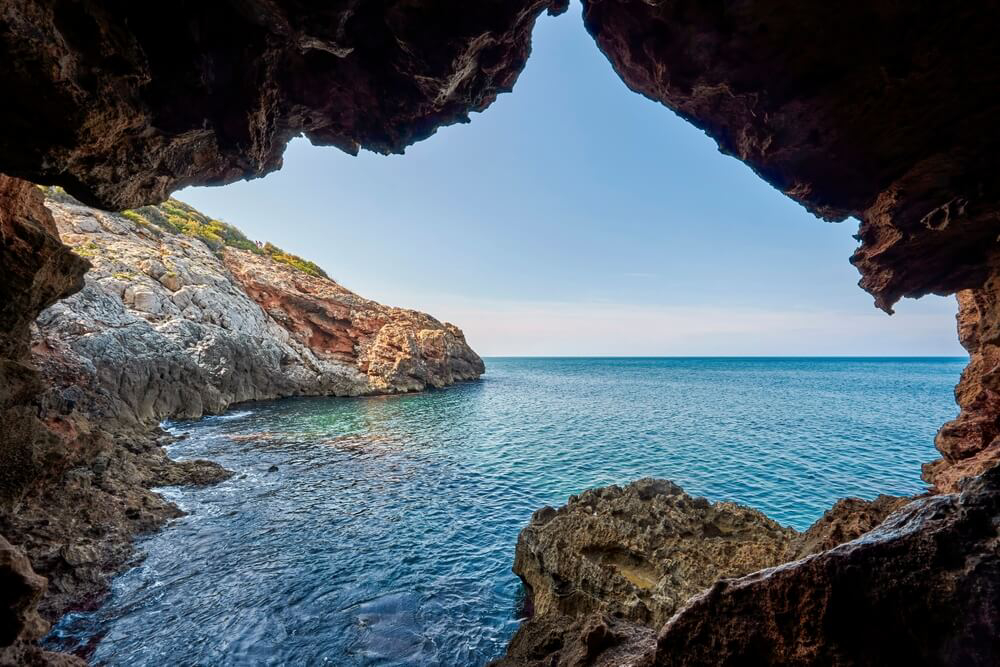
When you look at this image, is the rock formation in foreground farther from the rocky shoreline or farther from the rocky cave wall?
the rocky shoreline

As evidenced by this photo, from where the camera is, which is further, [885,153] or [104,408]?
[104,408]

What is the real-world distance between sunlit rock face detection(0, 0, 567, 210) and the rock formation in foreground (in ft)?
34.3

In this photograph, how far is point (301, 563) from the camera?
36.0 ft

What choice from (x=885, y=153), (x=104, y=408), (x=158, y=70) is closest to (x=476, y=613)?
(x=158, y=70)

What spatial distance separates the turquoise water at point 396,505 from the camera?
8.28 meters

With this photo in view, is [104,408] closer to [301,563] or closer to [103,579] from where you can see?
[103,579]

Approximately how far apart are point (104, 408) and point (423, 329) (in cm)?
4327

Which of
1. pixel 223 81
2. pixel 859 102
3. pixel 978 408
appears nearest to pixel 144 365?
pixel 223 81

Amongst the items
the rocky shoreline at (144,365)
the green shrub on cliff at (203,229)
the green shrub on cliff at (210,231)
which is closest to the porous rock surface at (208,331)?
the rocky shoreline at (144,365)

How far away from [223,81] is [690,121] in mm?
11120

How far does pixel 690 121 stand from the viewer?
10695mm

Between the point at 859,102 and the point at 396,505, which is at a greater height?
the point at 859,102

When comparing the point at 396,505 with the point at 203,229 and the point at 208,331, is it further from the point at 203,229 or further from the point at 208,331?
the point at 203,229

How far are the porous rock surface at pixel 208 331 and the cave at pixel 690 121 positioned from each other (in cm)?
2026
